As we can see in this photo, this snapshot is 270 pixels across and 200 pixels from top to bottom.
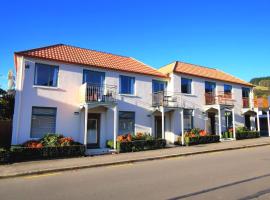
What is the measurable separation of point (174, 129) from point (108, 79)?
6892 millimetres

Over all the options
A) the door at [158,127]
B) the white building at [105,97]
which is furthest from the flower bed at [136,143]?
the door at [158,127]

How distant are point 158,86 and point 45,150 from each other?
1117 centimetres

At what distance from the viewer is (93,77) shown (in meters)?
18.3

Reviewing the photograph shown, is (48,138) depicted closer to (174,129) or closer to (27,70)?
(27,70)

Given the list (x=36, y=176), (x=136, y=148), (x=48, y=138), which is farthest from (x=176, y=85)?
(x=36, y=176)

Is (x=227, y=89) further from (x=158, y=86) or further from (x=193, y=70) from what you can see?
(x=158, y=86)

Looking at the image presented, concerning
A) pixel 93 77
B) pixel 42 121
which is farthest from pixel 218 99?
pixel 42 121

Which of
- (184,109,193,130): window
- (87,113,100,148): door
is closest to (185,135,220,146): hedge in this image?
(184,109,193,130): window

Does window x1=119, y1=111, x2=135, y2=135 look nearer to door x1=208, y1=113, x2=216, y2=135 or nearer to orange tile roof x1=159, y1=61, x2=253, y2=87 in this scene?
orange tile roof x1=159, y1=61, x2=253, y2=87

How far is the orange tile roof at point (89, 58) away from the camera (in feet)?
55.3

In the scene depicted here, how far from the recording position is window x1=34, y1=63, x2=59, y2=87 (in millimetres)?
16248

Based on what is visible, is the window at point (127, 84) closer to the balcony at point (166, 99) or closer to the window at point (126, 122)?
the window at point (126, 122)

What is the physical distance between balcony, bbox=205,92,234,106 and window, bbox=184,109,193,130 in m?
2.50

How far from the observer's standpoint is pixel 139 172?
973cm
